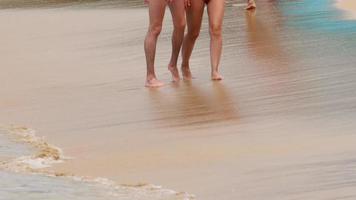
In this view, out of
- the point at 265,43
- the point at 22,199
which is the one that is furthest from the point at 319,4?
the point at 22,199

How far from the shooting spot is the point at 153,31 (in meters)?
10.7

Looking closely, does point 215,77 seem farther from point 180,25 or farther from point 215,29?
point 180,25

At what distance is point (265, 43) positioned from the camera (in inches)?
538

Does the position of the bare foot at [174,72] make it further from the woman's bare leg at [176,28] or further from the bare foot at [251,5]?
the bare foot at [251,5]

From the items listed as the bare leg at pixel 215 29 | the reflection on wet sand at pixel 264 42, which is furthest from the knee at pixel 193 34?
the reflection on wet sand at pixel 264 42

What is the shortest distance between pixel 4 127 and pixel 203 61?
12.8ft

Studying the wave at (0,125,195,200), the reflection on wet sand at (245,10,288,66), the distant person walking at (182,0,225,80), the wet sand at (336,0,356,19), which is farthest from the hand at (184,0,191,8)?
the wet sand at (336,0,356,19)

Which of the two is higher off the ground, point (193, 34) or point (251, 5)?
point (193, 34)

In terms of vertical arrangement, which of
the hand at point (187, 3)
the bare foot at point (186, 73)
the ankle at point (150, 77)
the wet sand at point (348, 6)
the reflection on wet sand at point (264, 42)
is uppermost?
the hand at point (187, 3)

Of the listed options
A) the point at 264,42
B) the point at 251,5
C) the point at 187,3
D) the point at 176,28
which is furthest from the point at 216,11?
the point at 251,5

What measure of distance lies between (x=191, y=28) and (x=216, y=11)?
37 cm

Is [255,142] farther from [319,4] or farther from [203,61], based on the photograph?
[319,4]

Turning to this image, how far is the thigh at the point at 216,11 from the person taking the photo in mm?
10406

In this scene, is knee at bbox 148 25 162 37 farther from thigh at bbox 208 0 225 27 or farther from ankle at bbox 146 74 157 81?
thigh at bbox 208 0 225 27
